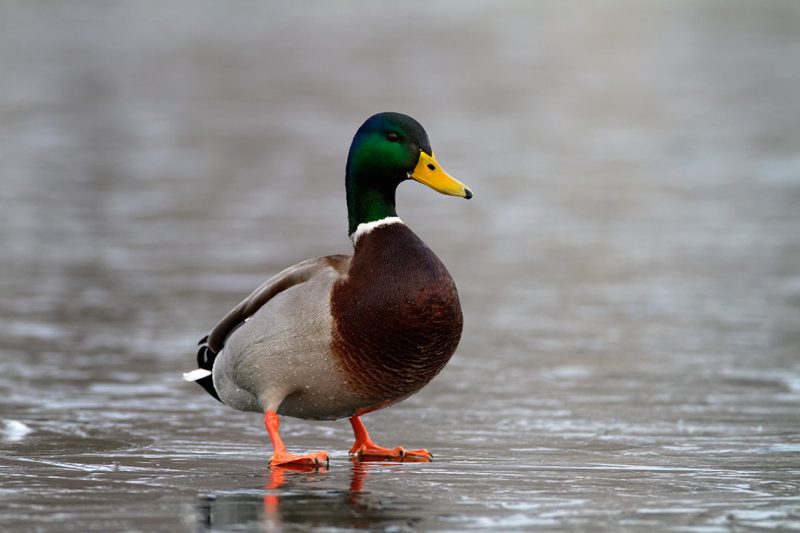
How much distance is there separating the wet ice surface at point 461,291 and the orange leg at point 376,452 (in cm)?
15

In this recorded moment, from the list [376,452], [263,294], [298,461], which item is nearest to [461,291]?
[376,452]

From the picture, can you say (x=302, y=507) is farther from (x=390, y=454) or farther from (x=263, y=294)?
(x=263, y=294)

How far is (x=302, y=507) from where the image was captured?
466cm

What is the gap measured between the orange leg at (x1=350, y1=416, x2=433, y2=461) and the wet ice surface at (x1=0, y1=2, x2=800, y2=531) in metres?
0.15

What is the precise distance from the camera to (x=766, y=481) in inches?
203

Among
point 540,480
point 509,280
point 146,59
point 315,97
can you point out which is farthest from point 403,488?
point 146,59

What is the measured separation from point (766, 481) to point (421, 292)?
1.37 m

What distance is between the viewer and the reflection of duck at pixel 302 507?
443 cm

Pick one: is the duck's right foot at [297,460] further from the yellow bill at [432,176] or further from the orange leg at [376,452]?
the yellow bill at [432,176]

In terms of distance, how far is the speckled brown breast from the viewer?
17.3 ft

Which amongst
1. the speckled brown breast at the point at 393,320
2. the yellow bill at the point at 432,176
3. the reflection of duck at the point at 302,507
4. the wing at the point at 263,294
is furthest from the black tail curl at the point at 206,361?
the yellow bill at the point at 432,176

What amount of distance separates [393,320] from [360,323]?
0.13 metres

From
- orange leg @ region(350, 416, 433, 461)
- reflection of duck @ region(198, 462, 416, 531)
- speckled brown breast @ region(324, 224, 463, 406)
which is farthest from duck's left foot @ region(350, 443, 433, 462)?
reflection of duck @ region(198, 462, 416, 531)

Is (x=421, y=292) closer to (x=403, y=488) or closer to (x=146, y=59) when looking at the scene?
(x=403, y=488)
